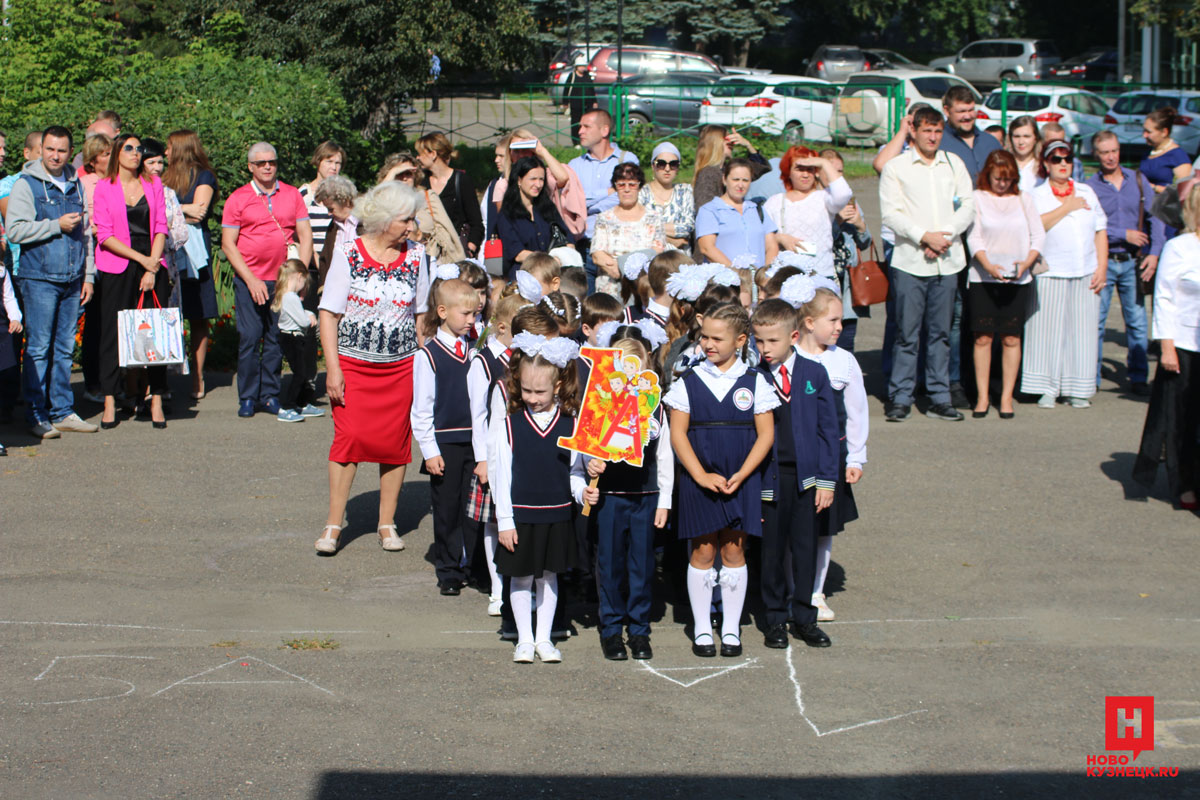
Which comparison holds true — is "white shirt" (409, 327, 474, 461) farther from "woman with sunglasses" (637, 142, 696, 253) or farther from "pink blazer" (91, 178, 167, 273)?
"pink blazer" (91, 178, 167, 273)

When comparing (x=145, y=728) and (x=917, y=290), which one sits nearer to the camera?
(x=145, y=728)

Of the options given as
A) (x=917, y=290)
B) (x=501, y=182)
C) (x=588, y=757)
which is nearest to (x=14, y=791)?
(x=588, y=757)

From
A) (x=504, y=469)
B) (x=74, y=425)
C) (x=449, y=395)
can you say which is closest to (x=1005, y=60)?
(x=74, y=425)

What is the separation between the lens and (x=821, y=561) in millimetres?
6375

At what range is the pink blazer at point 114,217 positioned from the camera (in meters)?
9.53

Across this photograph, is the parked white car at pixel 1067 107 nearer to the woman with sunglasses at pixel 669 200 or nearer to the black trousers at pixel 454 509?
the woman with sunglasses at pixel 669 200

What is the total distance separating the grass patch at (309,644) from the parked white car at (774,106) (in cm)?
2029

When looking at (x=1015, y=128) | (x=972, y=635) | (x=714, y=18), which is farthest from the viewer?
(x=714, y=18)

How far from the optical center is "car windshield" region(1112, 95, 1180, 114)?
89.6 ft

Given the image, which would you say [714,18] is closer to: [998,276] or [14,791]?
[998,276]

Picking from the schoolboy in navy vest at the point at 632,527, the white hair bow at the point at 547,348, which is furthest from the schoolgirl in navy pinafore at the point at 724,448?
the white hair bow at the point at 547,348

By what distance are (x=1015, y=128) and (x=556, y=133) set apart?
14.1 m

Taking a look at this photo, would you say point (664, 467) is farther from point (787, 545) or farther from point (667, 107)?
point (667, 107)

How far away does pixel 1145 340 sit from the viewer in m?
11.3
